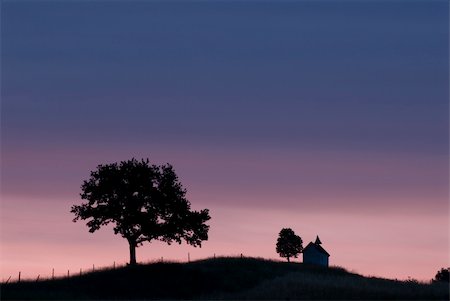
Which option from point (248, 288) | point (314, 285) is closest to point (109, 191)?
point (248, 288)

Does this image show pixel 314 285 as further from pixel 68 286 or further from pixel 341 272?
pixel 341 272

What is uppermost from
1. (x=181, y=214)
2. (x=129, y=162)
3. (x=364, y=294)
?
(x=129, y=162)

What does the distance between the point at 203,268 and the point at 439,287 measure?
83.2ft

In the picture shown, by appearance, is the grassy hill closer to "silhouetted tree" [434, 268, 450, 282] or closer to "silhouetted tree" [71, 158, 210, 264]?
"silhouetted tree" [71, 158, 210, 264]

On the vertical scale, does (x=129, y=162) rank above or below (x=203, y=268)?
above

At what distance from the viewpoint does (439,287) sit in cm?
8450

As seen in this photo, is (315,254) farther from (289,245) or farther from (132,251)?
(132,251)

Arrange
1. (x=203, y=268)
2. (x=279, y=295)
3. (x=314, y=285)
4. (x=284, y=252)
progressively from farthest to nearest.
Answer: (x=284, y=252)
(x=203, y=268)
(x=314, y=285)
(x=279, y=295)

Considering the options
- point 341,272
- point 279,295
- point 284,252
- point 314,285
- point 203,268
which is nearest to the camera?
point 279,295

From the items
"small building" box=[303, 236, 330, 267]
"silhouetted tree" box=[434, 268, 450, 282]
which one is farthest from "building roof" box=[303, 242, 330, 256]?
"silhouetted tree" box=[434, 268, 450, 282]

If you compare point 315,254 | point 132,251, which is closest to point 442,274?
point 315,254

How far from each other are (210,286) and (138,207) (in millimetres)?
16403

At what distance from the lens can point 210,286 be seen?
86062mm

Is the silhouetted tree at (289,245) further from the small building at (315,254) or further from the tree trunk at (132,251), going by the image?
the tree trunk at (132,251)
